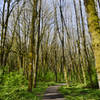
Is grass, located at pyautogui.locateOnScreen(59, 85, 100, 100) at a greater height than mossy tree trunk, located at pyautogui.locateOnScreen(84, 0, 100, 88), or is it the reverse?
mossy tree trunk, located at pyautogui.locateOnScreen(84, 0, 100, 88)

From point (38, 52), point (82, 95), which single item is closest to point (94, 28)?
point (82, 95)

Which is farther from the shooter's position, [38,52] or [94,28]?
[38,52]

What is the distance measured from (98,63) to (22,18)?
46.9 feet

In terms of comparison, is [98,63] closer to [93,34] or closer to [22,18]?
[93,34]

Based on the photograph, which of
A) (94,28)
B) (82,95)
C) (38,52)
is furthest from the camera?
(38,52)

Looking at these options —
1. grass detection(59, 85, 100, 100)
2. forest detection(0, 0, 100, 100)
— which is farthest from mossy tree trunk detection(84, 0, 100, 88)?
grass detection(59, 85, 100, 100)

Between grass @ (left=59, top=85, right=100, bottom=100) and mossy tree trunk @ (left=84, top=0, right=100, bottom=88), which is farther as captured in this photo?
grass @ (left=59, top=85, right=100, bottom=100)

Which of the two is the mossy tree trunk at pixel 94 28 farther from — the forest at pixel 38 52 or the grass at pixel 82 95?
the grass at pixel 82 95

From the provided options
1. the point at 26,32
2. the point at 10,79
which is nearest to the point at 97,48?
the point at 10,79

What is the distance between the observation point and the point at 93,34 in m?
2.59

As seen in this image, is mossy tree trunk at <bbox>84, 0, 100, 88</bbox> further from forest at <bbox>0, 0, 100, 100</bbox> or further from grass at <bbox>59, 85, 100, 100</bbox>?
grass at <bbox>59, 85, 100, 100</bbox>

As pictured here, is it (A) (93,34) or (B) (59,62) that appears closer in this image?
(A) (93,34)

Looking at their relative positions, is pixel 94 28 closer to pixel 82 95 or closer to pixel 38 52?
pixel 82 95

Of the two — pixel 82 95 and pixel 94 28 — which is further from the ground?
pixel 94 28
